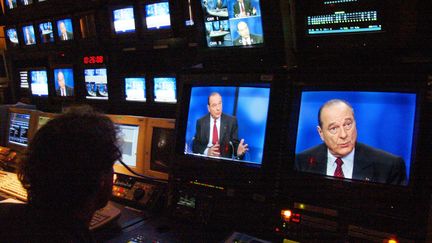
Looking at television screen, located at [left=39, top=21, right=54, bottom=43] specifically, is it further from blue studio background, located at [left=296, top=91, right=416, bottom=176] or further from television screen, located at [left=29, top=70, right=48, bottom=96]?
blue studio background, located at [left=296, top=91, right=416, bottom=176]

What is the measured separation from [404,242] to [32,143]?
137 cm

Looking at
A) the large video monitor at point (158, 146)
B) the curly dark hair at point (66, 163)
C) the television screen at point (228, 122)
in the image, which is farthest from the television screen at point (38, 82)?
the curly dark hair at point (66, 163)

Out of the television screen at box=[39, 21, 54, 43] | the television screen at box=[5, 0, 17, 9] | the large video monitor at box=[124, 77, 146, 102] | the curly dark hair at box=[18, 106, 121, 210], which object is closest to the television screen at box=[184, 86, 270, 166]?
the curly dark hair at box=[18, 106, 121, 210]

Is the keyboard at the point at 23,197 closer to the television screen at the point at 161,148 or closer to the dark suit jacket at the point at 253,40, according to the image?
the television screen at the point at 161,148

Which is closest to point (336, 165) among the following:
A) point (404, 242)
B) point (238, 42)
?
point (404, 242)

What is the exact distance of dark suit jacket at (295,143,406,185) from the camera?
1302 mm

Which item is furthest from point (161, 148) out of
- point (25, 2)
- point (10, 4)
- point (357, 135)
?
point (10, 4)

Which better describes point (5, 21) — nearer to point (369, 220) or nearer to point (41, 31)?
point (41, 31)

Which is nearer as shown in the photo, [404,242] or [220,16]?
[404,242]

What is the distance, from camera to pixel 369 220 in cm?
135

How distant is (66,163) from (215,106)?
2.78ft

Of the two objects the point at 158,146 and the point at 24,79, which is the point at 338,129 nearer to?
the point at 158,146

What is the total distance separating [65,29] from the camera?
3.53 m

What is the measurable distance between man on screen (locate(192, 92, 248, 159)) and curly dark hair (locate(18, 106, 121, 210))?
2.11ft
